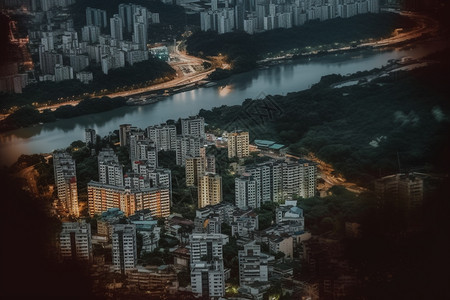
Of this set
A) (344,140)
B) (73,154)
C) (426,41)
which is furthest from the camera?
(73,154)

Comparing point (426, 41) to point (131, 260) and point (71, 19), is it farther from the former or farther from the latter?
point (71, 19)

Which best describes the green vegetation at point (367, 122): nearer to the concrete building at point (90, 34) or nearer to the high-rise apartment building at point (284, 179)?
the high-rise apartment building at point (284, 179)

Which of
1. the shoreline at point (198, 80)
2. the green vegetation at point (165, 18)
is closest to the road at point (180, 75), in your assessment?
the shoreline at point (198, 80)

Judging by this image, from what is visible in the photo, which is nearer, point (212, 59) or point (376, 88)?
point (376, 88)

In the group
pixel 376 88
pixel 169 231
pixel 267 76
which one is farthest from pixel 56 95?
pixel 169 231

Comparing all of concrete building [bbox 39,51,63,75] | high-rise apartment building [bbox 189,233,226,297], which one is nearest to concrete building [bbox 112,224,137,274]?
high-rise apartment building [bbox 189,233,226,297]

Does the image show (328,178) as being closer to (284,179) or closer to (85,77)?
(284,179)

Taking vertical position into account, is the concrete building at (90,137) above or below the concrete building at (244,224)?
above
